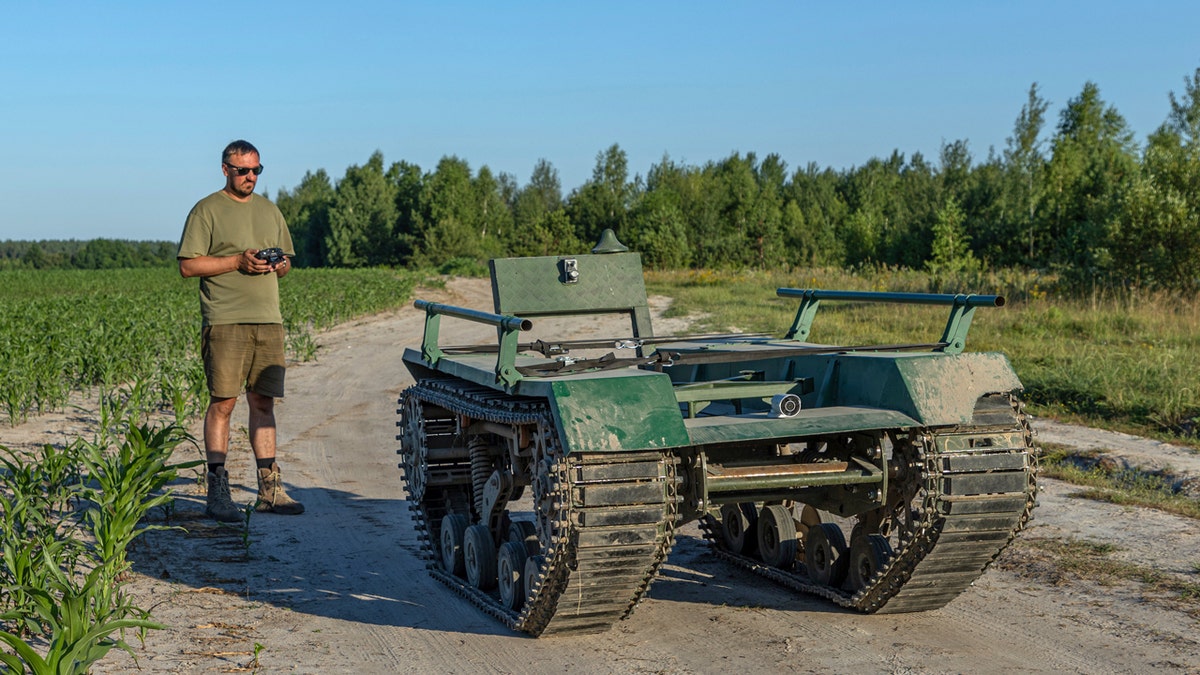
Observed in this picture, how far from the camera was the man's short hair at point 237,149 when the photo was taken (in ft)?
24.4

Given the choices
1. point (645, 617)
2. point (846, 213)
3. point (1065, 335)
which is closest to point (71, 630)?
point (645, 617)

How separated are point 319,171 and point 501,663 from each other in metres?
118

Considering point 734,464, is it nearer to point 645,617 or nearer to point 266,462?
point 645,617

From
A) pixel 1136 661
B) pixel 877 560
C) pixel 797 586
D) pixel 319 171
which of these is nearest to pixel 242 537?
pixel 797 586

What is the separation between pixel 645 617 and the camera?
5484 millimetres

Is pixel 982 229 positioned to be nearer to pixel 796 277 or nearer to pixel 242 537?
pixel 796 277

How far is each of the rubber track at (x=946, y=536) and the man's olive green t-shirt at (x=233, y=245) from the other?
410cm

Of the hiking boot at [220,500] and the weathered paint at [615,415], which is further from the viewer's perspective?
the hiking boot at [220,500]

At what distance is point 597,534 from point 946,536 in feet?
4.87

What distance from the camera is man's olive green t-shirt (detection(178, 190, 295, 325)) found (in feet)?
24.2

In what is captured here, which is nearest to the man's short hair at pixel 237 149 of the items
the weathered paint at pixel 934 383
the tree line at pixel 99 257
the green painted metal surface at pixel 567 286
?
the green painted metal surface at pixel 567 286

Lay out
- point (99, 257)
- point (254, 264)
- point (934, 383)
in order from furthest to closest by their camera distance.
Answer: point (99, 257) < point (254, 264) < point (934, 383)

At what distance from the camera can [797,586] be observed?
19.5ft

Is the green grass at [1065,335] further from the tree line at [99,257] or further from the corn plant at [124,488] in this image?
the tree line at [99,257]
